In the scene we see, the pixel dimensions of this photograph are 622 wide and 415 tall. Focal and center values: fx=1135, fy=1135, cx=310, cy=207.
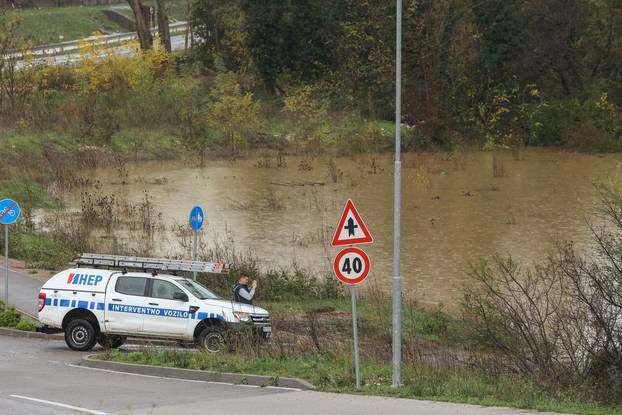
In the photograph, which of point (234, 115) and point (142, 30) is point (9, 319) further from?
point (142, 30)

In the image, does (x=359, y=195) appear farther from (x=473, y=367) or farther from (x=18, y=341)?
(x=473, y=367)

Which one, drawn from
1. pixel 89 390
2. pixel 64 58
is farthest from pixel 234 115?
pixel 89 390

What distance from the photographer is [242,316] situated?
22844 mm

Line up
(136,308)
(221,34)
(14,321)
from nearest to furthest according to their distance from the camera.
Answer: (136,308)
(14,321)
(221,34)

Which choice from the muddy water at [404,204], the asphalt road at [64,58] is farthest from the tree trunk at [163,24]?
the muddy water at [404,204]

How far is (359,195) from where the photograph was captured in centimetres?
5341

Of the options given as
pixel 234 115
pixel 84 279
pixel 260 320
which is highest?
pixel 234 115

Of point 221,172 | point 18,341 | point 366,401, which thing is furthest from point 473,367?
point 221,172

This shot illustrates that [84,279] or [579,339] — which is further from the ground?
[84,279]

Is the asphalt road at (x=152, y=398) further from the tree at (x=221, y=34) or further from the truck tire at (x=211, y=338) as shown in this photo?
the tree at (x=221, y=34)

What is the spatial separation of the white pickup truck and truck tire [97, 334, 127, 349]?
2 centimetres

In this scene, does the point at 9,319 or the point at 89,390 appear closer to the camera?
the point at 89,390

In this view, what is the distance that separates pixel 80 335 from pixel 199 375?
16.7 ft

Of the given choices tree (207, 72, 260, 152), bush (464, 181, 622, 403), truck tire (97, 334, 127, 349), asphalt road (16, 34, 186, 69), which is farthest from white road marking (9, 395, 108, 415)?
asphalt road (16, 34, 186, 69)
